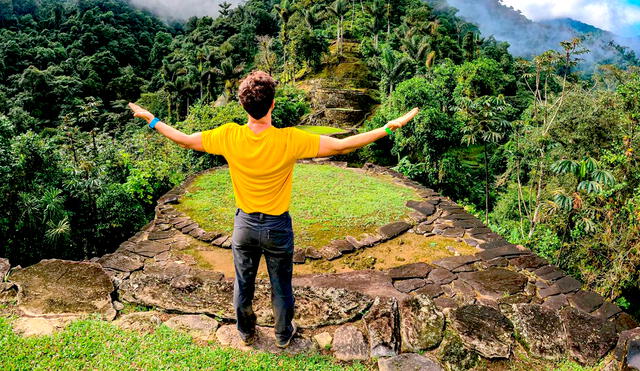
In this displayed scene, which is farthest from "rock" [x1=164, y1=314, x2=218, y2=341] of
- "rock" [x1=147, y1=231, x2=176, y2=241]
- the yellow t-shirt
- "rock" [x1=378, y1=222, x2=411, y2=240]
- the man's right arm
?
"rock" [x1=378, y1=222, x2=411, y2=240]

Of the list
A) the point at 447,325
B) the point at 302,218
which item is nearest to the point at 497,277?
the point at 447,325

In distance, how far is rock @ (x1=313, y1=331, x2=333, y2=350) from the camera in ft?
9.26

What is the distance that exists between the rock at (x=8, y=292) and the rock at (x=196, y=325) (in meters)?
1.27

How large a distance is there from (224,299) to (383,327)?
1.34 m

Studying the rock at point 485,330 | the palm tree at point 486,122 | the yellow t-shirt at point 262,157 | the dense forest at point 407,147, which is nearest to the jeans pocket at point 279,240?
the yellow t-shirt at point 262,157

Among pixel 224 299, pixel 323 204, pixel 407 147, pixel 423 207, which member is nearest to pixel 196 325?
pixel 224 299

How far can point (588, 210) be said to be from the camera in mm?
7945

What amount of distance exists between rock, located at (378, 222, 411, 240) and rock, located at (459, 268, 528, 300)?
149cm

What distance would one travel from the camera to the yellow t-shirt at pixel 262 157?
2.26m

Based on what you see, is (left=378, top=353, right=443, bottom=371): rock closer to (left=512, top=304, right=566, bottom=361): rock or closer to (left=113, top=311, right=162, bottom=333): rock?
(left=512, top=304, right=566, bottom=361): rock

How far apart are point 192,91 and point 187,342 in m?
34.8

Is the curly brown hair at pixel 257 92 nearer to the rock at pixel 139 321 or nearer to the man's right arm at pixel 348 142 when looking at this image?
the man's right arm at pixel 348 142

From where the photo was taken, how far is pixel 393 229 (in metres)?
6.38

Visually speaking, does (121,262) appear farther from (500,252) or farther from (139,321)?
(500,252)
